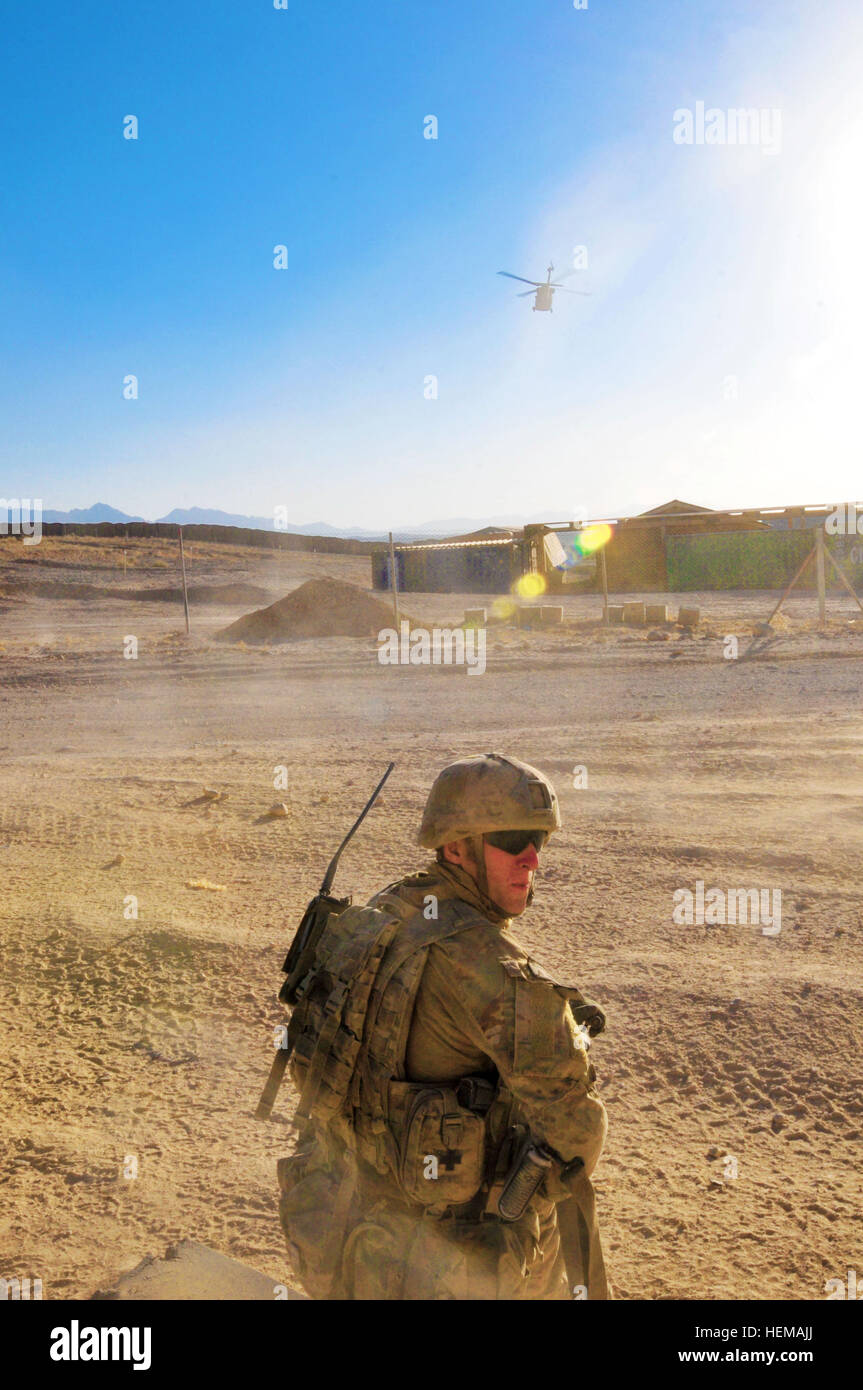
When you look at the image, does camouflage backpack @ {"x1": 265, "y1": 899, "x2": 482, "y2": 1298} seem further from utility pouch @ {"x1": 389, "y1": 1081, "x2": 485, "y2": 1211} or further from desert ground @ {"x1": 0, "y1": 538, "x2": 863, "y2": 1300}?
desert ground @ {"x1": 0, "y1": 538, "x2": 863, "y2": 1300}

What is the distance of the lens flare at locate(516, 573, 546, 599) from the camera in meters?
31.0

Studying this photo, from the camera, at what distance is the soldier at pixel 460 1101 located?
207 cm

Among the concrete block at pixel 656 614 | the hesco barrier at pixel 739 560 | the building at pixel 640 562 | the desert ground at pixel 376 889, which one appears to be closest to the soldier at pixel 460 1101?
the desert ground at pixel 376 889

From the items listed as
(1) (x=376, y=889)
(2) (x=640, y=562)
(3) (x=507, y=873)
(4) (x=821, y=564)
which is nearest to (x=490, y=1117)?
(3) (x=507, y=873)

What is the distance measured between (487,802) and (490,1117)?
650 millimetres

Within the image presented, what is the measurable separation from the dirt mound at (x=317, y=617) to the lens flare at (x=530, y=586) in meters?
9.17

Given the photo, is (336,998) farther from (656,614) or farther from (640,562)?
(640,562)

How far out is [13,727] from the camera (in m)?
11.8

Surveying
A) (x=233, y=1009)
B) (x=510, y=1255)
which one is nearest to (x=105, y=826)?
(x=233, y=1009)

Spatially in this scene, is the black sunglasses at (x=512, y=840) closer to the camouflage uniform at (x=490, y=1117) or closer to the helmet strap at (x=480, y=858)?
the helmet strap at (x=480, y=858)

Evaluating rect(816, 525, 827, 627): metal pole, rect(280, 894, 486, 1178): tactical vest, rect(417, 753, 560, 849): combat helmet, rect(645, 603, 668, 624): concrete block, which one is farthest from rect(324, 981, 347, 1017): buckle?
rect(645, 603, 668, 624): concrete block

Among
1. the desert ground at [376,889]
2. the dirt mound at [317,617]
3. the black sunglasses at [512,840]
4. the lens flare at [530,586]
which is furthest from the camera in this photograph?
the lens flare at [530,586]

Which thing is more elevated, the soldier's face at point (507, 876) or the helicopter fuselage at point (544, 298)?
the helicopter fuselage at point (544, 298)
